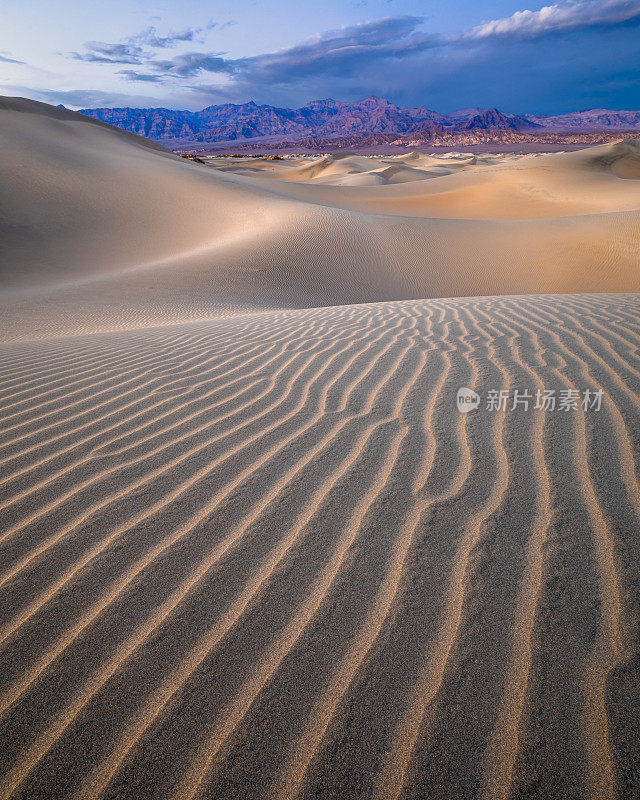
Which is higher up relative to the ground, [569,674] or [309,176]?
[309,176]

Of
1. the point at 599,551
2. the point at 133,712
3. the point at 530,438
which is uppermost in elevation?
the point at 530,438

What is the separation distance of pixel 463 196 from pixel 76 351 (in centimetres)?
2592

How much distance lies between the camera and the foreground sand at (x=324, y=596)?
43.3 inches

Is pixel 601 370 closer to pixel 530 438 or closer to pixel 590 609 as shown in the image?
pixel 530 438

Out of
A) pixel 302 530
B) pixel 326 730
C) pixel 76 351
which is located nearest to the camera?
pixel 326 730

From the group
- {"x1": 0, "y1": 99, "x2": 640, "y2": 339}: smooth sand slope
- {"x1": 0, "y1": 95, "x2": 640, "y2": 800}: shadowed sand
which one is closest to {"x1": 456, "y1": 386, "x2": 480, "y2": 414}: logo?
{"x1": 0, "y1": 95, "x2": 640, "y2": 800}: shadowed sand

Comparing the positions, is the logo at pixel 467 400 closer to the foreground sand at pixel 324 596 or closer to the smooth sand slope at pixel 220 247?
the foreground sand at pixel 324 596

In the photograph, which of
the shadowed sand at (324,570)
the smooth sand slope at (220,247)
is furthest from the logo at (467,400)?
the smooth sand slope at (220,247)

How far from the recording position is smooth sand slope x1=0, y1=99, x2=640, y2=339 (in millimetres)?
9969

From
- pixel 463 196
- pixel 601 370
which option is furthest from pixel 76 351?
pixel 463 196

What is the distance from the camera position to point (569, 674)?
4.06 feet

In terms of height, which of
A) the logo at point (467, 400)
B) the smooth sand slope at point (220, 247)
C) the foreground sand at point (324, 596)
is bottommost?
the foreground sand at point (324, 596)

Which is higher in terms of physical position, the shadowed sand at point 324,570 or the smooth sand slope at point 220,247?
the smooth sand slope at point 220,247

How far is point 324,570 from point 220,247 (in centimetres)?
1308
